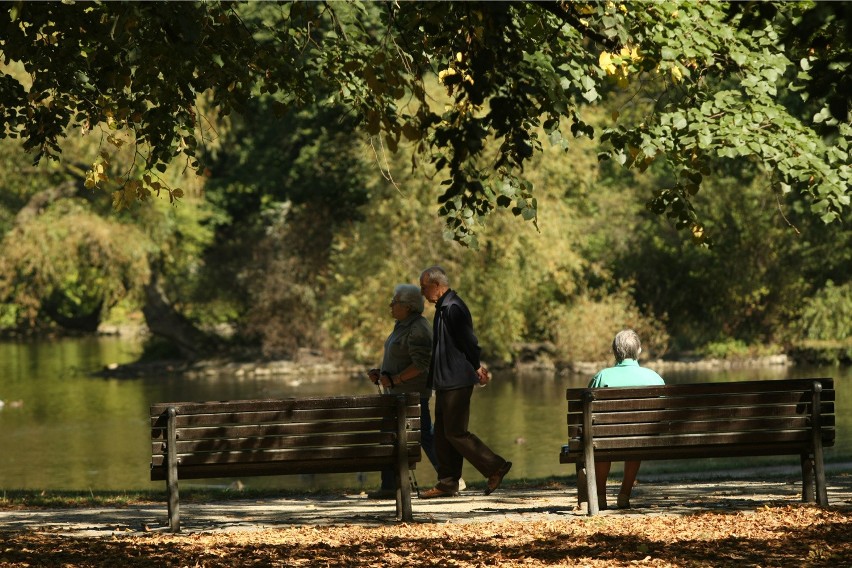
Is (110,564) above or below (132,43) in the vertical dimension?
below

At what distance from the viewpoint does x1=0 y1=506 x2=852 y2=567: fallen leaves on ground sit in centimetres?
749

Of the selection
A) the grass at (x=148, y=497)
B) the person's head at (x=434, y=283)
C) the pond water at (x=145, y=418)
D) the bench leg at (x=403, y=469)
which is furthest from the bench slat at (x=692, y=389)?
the pond water at (x=145, y=418)

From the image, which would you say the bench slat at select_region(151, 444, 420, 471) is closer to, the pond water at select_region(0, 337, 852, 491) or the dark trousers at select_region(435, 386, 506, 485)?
the dark trousers at select_region(435, 386, 506, 485)

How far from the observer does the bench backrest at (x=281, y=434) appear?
29.1ft

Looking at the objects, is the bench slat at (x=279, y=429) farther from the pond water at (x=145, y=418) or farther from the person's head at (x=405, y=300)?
the pond water at (x=145, y=418)

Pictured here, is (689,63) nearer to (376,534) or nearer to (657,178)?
(376,534)

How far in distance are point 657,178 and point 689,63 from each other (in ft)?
100

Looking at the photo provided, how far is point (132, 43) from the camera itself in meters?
9.34

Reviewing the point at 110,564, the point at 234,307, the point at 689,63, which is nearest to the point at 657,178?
the point at 234,307

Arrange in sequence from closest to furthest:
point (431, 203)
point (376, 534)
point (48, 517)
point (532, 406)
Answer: point (376, 534) < point (48, 517) < point (532, 406) < point (431, 203)

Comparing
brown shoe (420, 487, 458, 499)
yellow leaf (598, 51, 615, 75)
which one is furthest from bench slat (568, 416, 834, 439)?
yellow leaf (598, 51, 615, 75)

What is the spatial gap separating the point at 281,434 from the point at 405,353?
1.95 metres

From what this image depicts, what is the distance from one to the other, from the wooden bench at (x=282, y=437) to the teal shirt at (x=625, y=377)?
1.36 meters

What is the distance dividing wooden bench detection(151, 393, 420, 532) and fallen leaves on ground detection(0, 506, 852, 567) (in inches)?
16.2
